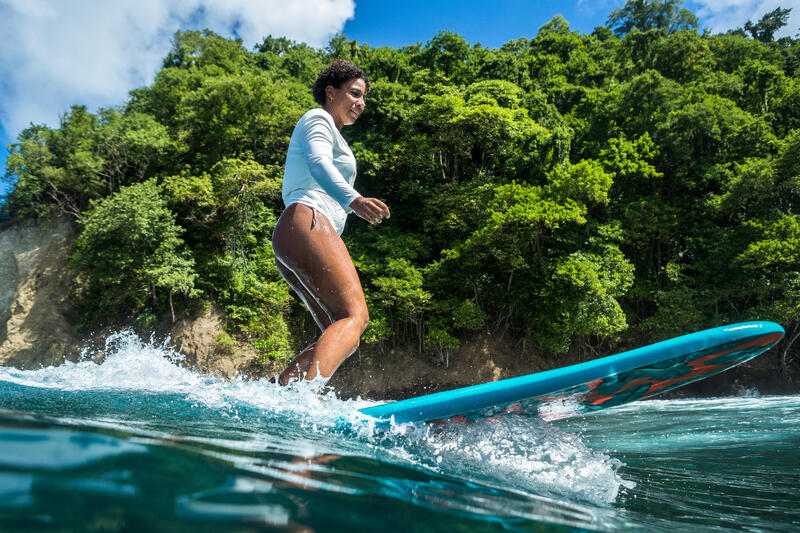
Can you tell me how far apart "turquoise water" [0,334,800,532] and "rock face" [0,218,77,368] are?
13309 mm

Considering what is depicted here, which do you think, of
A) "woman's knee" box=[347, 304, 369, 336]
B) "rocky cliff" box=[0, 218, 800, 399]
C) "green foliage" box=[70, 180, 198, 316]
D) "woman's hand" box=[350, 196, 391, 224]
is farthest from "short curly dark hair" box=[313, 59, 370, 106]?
"green foliage" box=[70, 180, 198, 316]

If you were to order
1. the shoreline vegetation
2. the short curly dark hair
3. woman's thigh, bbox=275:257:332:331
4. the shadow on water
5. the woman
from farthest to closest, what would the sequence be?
the shoreline vegetation
the short curly dark hair
woman's thigh, bbox=275:257:332:331
the woman
the shadow on water

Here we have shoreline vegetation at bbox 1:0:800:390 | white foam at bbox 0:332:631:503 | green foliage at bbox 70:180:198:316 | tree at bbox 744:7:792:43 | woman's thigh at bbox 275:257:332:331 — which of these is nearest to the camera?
white foam at bbox 0:332:631:503

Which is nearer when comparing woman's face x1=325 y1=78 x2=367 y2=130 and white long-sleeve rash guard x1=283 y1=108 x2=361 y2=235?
white long-sleeve rash guard x1=283 y1=108 x2=361 y2=235

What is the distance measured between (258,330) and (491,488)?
11.4 m

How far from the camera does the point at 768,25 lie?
2586 cm

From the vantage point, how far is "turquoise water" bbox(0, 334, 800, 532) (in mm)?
499

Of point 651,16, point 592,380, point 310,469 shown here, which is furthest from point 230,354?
point 651,16

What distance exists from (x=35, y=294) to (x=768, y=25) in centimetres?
3771

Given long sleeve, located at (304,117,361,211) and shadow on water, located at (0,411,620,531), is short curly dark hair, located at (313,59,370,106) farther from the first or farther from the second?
shadow on water, located at (0,411,620,531)

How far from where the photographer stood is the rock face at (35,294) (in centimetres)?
1241

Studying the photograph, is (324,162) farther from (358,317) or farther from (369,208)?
(358,317)

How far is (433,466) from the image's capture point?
1.08m

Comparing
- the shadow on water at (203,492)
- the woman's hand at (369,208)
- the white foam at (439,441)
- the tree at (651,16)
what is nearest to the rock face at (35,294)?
the white foam at (439,441)
